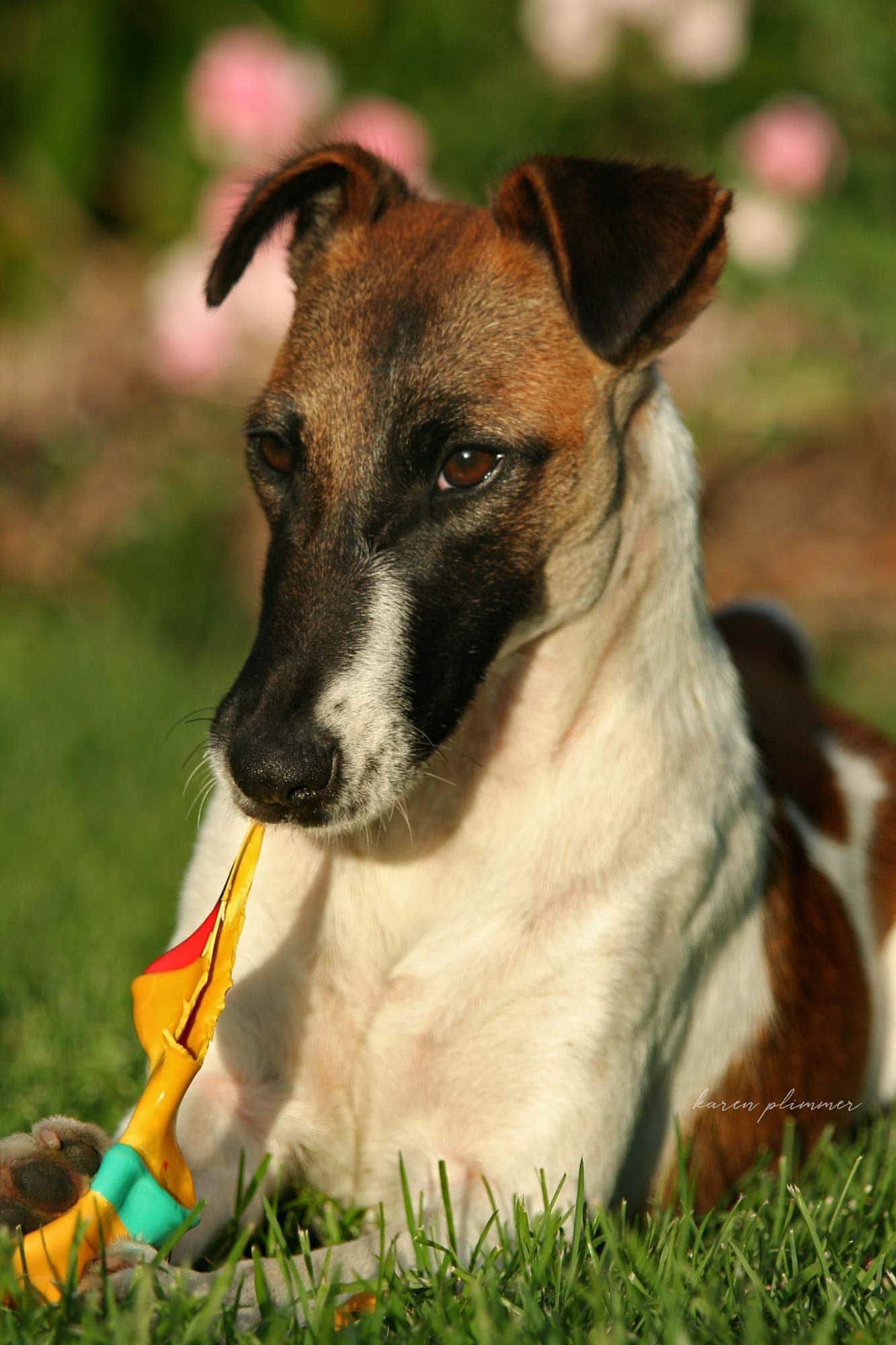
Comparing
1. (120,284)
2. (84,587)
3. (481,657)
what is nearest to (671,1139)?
(481,657)

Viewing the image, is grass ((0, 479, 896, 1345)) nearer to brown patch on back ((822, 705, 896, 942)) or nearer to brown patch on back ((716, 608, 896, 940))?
brown patch on back ((822, 705, 896, 942))

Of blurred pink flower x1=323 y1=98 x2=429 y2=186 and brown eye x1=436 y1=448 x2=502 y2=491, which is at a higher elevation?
blurred pink flower x1=323 y1=98 x2=429 y2=186

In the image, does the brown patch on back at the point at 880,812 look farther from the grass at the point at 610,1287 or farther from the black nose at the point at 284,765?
the black nose at the point at 284,765

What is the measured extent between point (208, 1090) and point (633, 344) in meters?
1.84

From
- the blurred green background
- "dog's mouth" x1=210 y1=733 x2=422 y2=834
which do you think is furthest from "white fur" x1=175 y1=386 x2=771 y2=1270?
the blurred green background

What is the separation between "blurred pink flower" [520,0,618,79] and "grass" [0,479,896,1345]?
4832mm

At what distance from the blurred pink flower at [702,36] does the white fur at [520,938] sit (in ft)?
23.3

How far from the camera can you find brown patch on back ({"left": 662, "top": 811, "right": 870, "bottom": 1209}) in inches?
139

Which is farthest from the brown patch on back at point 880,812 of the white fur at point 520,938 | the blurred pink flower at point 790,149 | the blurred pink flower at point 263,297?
the blurred pink flower at point 263,297

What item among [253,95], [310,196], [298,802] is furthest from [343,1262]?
[253,95]

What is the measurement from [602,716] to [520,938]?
52cm

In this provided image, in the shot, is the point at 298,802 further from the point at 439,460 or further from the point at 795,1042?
the point at 795,1042

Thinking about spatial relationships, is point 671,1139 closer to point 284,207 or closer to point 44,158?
point 284,207

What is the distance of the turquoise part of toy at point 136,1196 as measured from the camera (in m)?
2.65
